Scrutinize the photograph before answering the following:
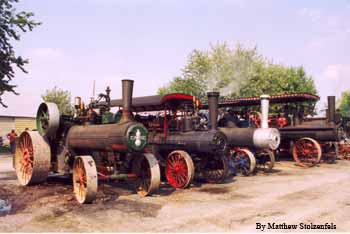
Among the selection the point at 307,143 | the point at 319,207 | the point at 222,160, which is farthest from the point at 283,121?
the point at 319,207

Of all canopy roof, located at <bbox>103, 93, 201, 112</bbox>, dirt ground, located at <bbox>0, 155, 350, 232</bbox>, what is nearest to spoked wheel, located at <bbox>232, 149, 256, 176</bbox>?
dirt ground, located at <bbox>0, 155, 350, 232</bbox>

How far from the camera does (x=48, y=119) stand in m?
8.35

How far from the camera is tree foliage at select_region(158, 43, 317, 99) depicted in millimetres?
30938

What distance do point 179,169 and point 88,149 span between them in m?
2.26

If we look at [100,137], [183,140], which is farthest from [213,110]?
[100,137]

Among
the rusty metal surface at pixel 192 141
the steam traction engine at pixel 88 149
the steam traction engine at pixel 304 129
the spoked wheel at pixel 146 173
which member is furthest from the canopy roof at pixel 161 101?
the steam traction engine at pixel 304 129

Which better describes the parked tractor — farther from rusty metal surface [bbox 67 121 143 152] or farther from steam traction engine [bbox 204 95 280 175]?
A: rusty metal surface [bbox 67 121 143 152]

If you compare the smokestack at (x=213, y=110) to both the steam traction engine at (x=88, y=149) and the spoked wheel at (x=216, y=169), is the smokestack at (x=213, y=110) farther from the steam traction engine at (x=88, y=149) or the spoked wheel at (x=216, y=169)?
the steam traction engine at (x=88, y=149)

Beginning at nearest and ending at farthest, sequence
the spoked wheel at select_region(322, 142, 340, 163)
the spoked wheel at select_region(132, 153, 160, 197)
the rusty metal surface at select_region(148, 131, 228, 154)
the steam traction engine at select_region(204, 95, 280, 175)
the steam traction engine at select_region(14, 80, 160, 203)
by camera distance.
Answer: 1. the steam traction engine at select_region(14, 80, 160, 203)
2. the spoked wheel at select_region(132, 153, 160, 197)
3. the rusty metal surface at select_region(148, 131, 228, 154)
4. the steam traction engine at select_region(204, 95, 280, 175)
5. the spoked wheel at select_region(322, 142, 340, 163)

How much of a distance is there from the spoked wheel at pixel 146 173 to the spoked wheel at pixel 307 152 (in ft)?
25.9

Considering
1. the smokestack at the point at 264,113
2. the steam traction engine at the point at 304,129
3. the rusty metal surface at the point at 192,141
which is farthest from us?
the steam traction engine at the point at 304,129

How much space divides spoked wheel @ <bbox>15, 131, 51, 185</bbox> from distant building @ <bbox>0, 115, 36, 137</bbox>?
27.0 meters

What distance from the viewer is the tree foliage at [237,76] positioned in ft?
102

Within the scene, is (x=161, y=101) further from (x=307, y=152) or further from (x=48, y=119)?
(x=307, y=152)
